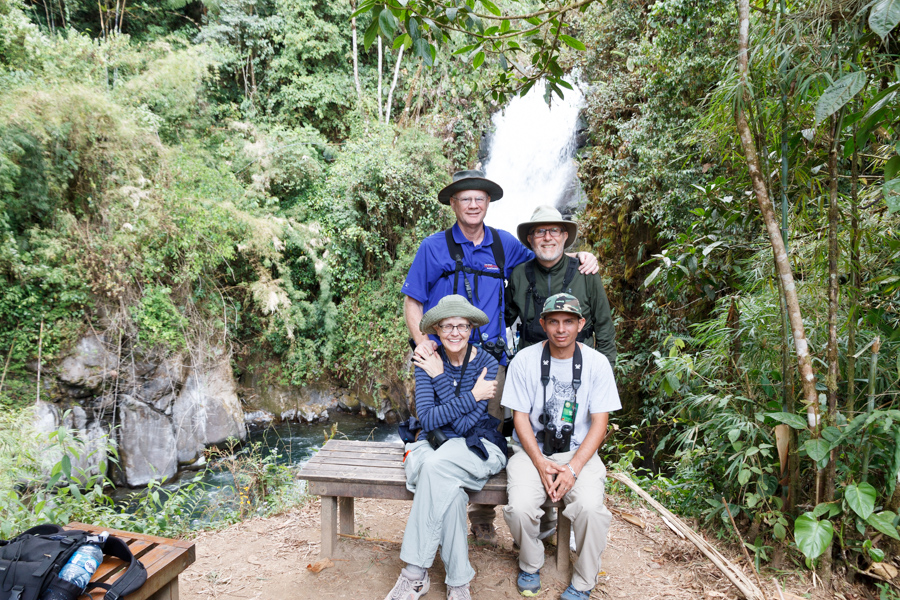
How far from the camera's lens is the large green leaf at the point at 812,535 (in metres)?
2.21

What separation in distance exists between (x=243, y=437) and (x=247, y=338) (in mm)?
2316

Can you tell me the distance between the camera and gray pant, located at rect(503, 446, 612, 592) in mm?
2451

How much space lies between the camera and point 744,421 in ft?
9.05

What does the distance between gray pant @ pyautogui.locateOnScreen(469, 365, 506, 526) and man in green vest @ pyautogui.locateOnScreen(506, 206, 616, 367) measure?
282mm

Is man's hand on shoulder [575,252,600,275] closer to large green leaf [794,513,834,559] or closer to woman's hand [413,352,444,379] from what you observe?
woman's hand [413,352,444,379]

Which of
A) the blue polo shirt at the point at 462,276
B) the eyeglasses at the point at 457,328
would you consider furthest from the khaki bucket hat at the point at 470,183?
the eyeglasses at the point at 457,328

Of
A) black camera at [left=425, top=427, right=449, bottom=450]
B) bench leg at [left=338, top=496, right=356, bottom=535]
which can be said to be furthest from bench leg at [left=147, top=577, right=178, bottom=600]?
black camera at [left=425, top=427, right=449, bottom=450]

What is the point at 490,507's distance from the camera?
10.5ft

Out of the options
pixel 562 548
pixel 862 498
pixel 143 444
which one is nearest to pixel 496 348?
pixel 562 548

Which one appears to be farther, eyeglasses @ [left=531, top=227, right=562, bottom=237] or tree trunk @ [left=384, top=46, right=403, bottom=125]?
tree trunk @ [left=384, top=46, right=403, bottom=125]

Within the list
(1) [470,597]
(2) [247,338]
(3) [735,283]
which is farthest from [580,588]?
(2) [247,338]

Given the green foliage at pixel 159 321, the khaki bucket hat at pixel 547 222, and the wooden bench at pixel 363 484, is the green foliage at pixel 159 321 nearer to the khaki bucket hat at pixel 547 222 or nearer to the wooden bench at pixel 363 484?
the wooden bench at pixel 363 484

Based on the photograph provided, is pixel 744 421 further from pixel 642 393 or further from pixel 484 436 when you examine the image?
pixel 642 393

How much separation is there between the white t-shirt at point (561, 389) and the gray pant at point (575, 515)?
22 cm
